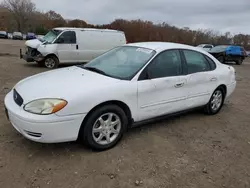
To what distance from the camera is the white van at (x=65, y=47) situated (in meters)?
10.7

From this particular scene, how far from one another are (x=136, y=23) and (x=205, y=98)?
54.4 meters

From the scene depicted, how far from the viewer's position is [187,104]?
429cm

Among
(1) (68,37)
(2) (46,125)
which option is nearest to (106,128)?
(2) (46,125)

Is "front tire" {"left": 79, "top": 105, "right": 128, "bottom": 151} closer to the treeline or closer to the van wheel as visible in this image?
the van wheel

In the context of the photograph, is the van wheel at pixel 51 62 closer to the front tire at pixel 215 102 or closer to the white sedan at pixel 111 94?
the white sedan at pixel 111 94

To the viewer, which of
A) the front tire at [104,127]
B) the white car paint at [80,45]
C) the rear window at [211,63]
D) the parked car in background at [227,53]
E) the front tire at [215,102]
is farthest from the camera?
the parked car in background at [227,53]

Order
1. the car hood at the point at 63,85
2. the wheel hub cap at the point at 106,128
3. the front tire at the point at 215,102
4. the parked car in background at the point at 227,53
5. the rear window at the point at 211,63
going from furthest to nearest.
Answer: the parked car in background at the point at 227,53, the front tire at the point at 215,102, the rear window at the point at 211,63, the wheel hub cap at the point at 106,128, the car hood at the point at 63,85

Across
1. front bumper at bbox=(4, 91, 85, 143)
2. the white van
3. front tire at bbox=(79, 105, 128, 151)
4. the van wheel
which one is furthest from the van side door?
front tire at bbox=(79, 105, 128, 151)

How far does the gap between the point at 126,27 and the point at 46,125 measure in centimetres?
5474

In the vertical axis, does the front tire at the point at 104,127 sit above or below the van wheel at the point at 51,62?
below

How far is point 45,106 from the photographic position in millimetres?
2865

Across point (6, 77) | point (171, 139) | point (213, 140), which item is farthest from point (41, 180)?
point (6, 77)

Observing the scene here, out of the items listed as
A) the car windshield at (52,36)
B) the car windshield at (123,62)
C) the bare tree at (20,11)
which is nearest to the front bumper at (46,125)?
the car windshield at (123,62)

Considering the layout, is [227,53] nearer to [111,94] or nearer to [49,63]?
[49,63]
